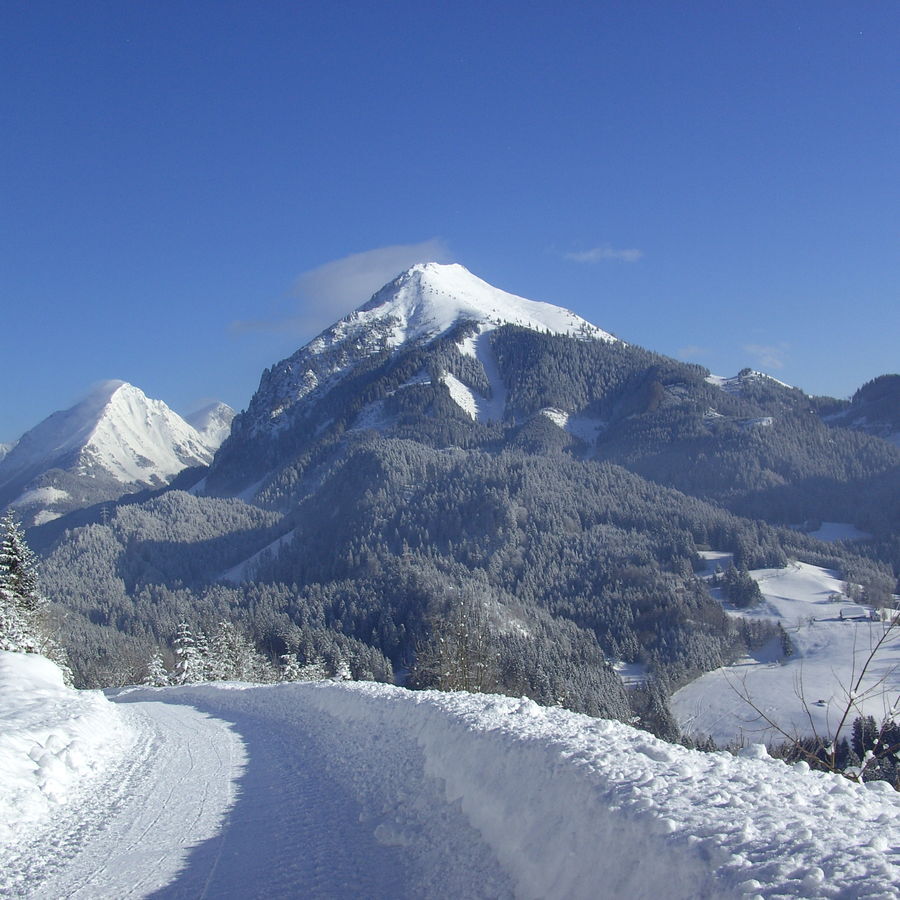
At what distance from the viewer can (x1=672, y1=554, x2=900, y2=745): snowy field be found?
3735 inches

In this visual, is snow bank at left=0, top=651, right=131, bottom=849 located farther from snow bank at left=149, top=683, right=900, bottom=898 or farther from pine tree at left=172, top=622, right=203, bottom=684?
pine tree at left=172, top=622, right=203, bottom=684

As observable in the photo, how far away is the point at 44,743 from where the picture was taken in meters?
14.8

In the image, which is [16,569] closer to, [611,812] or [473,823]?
[473,823]

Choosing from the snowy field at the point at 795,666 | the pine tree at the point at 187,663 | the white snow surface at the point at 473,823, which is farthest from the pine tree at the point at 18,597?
the snowy field at the point at 795,666

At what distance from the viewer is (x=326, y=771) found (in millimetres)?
14383

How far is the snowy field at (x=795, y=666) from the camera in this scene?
3735 inches

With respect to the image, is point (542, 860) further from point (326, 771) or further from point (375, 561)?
point (375, 561)

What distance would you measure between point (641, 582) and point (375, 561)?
211 ft

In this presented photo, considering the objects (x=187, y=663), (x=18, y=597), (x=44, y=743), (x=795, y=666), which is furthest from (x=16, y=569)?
(x=795, y=666)

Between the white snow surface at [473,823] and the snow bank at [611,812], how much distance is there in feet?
0.09

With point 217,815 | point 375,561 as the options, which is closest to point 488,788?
point 217,815

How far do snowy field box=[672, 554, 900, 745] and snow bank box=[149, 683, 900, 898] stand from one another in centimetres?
7174

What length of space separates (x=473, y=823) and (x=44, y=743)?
10.2 m

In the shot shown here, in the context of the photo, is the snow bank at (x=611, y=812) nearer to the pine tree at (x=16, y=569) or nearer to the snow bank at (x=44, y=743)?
the snow bank at (x=44, y=743)
